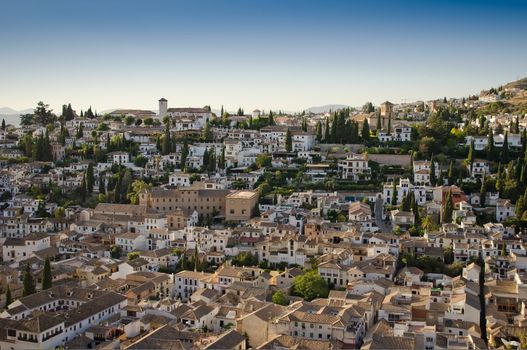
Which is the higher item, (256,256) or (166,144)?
(166,144)

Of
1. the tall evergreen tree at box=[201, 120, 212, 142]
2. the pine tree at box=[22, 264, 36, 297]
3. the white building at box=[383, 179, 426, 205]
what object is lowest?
the pine tree at box=[22, 264, 36, 297]

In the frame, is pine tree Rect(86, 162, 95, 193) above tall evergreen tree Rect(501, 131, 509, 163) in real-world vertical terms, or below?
below

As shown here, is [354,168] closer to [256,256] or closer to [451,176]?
[451,176]

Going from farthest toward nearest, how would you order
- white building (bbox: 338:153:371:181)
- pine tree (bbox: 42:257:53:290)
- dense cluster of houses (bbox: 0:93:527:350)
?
white building (bbox: 338:153:371:181), pine tree (bbox: 42:257:53:290), dense cluster of houses (bbox: 0:93:527:350)

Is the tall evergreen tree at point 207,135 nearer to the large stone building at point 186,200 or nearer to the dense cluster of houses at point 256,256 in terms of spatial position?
the dense cluster of houses at point 256,256

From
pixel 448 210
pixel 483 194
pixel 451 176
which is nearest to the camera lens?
pixel 448 210

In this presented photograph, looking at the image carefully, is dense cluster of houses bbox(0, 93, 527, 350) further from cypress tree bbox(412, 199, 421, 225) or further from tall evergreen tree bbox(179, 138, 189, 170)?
tall evergreen tree bbox(179, 138, 189, 170)

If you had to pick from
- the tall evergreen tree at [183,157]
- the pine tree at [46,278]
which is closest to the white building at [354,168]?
the tall evergreen tree at [183,157]

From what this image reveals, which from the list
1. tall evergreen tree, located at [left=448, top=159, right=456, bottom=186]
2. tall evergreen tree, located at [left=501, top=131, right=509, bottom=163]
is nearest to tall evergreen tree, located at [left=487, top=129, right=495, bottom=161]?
tall evergreen tree, located at [left=501, top=131, right=509, bottom=163]

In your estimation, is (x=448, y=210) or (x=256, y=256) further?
(x=448, y=210)

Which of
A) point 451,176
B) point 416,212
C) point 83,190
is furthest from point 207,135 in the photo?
point 416,212

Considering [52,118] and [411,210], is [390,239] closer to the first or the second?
[411,210]
